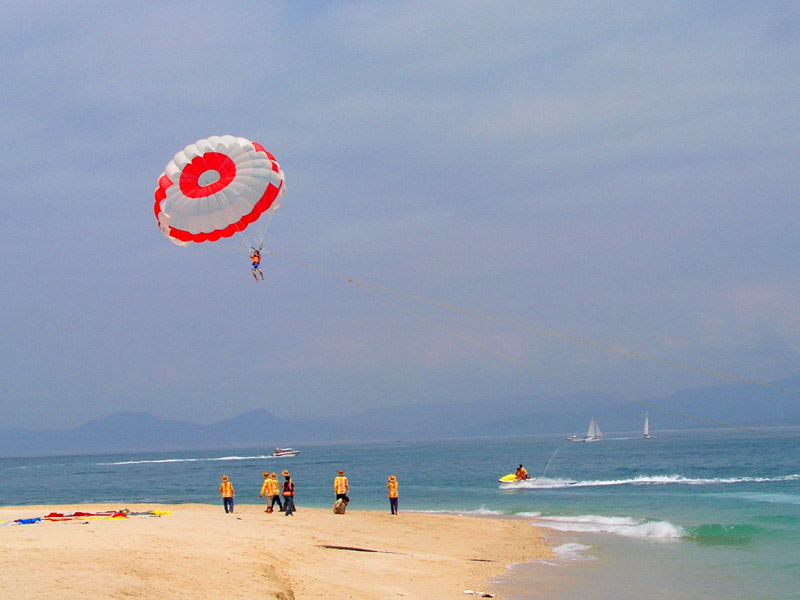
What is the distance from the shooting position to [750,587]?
15.3m

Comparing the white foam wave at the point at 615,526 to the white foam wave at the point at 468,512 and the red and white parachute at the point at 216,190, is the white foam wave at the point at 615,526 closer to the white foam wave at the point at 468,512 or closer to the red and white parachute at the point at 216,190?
the white foam wave at the point at 468,512

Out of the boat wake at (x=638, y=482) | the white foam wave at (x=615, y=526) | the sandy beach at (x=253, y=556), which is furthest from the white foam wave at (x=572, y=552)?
the boat wake at (x=638, y=482)

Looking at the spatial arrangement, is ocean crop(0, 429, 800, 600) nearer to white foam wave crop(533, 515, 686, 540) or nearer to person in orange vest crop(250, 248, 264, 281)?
white foam wave crop(533, 515, 686, 540)

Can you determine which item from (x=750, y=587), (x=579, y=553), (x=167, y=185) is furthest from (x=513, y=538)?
(x=167, y=185)

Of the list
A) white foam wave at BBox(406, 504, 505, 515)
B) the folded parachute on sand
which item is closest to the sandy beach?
the folded parachute on sand

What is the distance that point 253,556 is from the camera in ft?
43.2

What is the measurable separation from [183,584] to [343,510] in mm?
12886

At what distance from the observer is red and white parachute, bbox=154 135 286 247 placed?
67.8 ft

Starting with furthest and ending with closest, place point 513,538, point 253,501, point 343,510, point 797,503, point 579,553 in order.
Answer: point 253,501
point 797,503
point 343,510
point 513,538
point 579,553

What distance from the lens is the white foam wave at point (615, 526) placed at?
21.9 metres

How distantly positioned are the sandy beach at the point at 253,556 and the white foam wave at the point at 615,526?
2.11m

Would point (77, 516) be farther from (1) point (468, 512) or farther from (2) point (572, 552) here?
(1) point (468, 512)

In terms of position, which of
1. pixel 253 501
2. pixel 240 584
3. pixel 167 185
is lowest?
pixel 253 501

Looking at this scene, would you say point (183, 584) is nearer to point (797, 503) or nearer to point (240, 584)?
point (240, 584)
